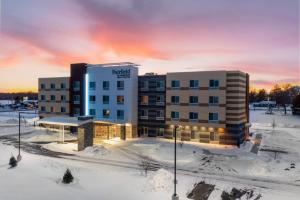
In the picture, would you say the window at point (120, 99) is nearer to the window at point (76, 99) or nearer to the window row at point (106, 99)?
the window row at point (106, 99)

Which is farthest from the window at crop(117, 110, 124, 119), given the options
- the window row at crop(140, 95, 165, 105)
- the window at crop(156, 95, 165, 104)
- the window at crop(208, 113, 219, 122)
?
the window at crop(208, 113, 219, 122)

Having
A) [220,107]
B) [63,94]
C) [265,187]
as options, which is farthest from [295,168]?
[63,94]

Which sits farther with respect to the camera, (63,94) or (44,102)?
(44,102)

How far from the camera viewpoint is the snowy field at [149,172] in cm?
2797

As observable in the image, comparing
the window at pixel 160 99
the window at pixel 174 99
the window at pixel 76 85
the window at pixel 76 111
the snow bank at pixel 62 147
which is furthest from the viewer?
the window at pixel 76 111

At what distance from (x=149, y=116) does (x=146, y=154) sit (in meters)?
14.9

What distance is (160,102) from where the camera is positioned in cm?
5869

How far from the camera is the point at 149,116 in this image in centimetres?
5978

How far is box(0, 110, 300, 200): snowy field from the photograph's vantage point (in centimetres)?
2797

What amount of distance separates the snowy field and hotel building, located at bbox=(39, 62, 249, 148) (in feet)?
12.1

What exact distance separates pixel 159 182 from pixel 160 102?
29296mm

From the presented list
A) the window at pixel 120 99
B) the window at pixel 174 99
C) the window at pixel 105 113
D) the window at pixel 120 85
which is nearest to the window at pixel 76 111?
the window at pixel 105 113

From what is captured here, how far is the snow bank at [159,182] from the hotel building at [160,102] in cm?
2192

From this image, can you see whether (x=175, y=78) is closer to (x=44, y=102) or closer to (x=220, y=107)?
(x=220, y=107)
